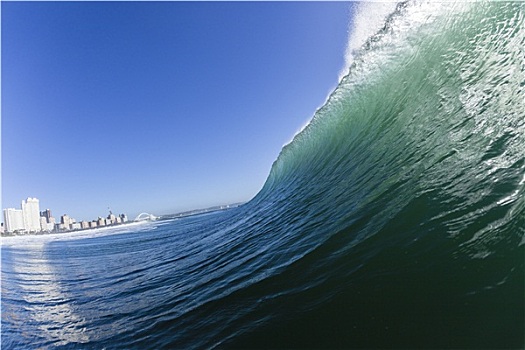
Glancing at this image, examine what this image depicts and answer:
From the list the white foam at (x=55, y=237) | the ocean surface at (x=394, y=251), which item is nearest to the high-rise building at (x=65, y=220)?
the white foam at (x=55, y=237)

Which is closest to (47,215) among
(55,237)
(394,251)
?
(55,237)

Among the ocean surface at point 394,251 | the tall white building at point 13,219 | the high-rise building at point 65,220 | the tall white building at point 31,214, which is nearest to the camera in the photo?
the ocean surface at point 394,251

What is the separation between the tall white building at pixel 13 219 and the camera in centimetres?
9238

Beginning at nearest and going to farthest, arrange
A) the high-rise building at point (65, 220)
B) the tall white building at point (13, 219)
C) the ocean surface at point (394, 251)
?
1. the ocean surface at point (394, 251)
2. the tall white building at point (13, 219)
3. the high-rise building at point (65, 220)

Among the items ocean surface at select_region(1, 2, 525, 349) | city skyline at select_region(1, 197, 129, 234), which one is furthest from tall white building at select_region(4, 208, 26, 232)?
ocean surface at select_region(1, 2, 525, 349)

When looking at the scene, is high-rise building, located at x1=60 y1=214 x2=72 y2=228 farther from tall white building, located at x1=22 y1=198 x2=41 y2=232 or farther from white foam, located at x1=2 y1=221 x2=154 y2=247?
white foam, located at x1=2 y1=221 x2=154 y2=247

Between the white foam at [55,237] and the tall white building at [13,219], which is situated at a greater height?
the tall white building at [13,219]

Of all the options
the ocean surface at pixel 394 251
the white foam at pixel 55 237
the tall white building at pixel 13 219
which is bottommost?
the white foam at pixel 55 237

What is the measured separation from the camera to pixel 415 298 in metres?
2.75

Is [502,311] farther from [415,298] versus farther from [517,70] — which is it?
[517,70]

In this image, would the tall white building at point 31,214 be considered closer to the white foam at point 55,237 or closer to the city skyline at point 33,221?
the city skyline at point 33,221

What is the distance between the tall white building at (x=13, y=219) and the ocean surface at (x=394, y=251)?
122 meters

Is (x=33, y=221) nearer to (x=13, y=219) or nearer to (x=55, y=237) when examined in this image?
(x=13, y=219)

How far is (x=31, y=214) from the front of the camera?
100250mm
